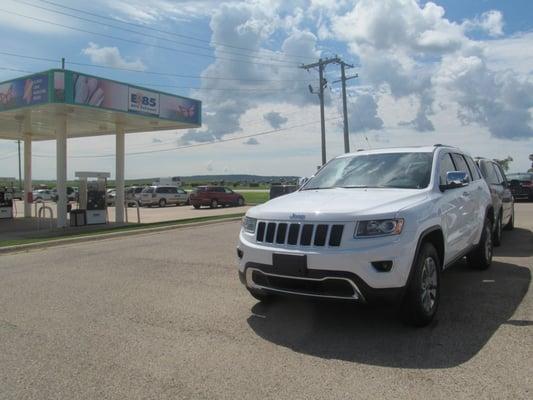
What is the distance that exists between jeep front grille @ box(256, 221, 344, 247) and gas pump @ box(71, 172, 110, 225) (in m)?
14.8

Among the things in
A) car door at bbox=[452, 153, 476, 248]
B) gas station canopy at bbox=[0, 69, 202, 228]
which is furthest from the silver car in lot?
car door at bbox=[452, 153, 476, 248]

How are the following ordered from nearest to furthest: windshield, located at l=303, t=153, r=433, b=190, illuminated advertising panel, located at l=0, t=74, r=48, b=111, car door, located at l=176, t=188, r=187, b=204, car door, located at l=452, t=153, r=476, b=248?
windshield, located at l=303, t=153, r=433, b=190, car door, located at l=452, t=153, r=476, b=248, illuminated advertising panel, located at l=0, t=74, r=48, b=111, car door, located at l=176, t=188, r=187, b=204

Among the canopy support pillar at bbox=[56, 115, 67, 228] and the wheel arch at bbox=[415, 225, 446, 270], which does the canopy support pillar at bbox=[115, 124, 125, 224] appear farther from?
the wheel arch at bbox=[415, 225, 446, 270]

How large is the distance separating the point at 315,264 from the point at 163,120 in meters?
16.0

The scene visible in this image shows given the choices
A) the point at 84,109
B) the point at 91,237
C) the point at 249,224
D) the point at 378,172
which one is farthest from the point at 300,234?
the point at 84,109

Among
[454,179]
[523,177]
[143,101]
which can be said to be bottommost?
[454,179]

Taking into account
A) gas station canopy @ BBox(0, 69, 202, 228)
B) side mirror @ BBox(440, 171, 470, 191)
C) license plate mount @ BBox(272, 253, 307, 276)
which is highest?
gas station canopy @ BBox(0, 69, 202, 228)

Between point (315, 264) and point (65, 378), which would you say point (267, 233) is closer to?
point (315, 264)

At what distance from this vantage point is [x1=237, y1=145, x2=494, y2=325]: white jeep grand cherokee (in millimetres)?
4609

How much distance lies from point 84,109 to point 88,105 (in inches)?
24.9

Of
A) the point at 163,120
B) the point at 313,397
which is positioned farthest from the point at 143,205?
the point at 313,397

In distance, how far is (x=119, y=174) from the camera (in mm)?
20016

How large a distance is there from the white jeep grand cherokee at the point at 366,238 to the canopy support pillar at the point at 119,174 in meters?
15.2

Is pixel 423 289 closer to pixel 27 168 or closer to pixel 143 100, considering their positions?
pixel 143 100
